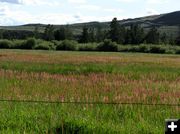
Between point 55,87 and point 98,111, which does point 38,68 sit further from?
point 98,111

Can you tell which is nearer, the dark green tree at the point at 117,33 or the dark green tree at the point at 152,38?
the dark green tree at the point at 152,38

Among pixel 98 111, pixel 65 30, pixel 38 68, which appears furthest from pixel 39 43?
pixel 98 111

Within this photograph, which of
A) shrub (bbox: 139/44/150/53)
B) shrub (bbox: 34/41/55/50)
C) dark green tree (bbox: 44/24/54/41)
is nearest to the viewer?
shrub (bbox: 139/44/150/53)

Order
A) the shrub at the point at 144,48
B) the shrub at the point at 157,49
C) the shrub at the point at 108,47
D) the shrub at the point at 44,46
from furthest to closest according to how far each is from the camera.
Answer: the shrub at the point at 44,46, the shrub at the point at 108,47, the shrub at the point at 144,48, the shrub at the point at 157,49

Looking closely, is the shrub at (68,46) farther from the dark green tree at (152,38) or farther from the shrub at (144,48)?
the dark green tree at (152,38)

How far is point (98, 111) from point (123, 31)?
11910cm

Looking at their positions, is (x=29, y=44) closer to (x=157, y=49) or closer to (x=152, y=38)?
(x=157, y=49)

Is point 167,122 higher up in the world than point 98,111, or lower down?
higher up

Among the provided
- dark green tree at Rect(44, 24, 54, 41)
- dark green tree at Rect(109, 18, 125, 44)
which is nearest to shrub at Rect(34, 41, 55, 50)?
dark green tree at Rect(109, 18, 125, 44)

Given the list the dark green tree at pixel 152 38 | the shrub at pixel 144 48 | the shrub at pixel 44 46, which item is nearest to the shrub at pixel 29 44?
the shrub at pixel 44 46

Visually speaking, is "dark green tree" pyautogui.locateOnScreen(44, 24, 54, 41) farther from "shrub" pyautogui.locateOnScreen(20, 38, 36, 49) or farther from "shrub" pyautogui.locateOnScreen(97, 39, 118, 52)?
"shrub" pyautogui.locateOnScreen(97, 39, 118, 52)

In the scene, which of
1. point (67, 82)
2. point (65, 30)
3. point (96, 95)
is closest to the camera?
point (96, 95)

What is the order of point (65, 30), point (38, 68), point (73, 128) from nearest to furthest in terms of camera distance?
point (73, 128)
point (38, 68)
point (65, 30)

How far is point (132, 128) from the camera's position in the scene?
842 centimetres
